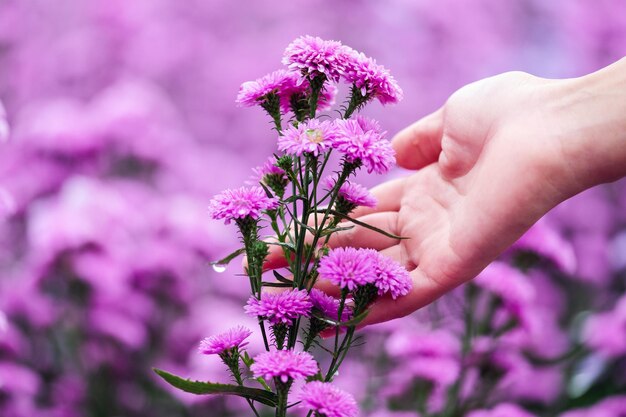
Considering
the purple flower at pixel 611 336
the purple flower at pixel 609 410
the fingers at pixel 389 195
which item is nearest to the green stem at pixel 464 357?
the fingers at pixel 389 195

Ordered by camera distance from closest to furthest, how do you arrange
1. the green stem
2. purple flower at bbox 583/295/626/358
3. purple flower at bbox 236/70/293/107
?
purple flower at bbox 236/70/293/107, the green stem, purple flower at bbox 583/295/626/358

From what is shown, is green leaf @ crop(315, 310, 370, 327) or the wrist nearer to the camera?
green leaf @ crop(315, 310, 370, 327)

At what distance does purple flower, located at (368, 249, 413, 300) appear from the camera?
800 mm

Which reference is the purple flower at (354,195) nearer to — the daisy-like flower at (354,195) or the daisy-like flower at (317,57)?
the daisy-like flower at (354,195)

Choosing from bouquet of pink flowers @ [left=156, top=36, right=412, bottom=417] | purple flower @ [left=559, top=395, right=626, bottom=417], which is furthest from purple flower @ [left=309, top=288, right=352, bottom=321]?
purple flower @ [left=559, top=395, right=626, bottom=417]

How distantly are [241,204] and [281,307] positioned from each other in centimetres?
12

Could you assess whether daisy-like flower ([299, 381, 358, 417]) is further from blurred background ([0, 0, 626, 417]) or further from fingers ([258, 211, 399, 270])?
blurred background ([0, 0, 626, 417])

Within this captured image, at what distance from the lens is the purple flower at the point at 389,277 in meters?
0.80

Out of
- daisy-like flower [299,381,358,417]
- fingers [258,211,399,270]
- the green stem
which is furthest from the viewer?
the green stem

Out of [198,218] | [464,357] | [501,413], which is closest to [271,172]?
[464,357]

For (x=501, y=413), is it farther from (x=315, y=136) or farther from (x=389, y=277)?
(x=315, y=136)

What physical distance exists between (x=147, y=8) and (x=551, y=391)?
2200mm

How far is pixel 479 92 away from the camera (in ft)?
3.46

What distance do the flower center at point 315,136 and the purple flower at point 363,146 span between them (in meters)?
0.01
